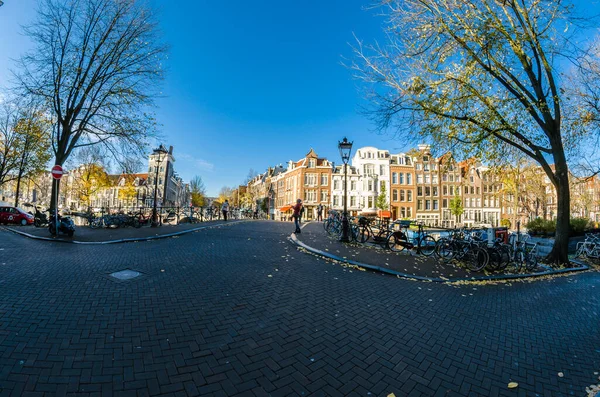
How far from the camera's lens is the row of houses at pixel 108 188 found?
23.1 metres

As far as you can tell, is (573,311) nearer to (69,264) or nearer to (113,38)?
(69,264)

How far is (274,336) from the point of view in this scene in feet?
10.8

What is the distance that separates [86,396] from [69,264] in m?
5.71

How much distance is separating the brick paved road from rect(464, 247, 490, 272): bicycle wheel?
2.27m

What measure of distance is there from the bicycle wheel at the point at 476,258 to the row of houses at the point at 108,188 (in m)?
17.6

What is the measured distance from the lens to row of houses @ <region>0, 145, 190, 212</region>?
2309cm

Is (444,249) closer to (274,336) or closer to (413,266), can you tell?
(413,266)

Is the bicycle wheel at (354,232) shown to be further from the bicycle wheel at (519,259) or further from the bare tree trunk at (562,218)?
the bare tree trunk at (562,218)

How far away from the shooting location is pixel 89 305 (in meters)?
3.81

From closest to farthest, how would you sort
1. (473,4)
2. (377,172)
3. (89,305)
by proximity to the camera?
(89,305) → (473,4) → (377,172)

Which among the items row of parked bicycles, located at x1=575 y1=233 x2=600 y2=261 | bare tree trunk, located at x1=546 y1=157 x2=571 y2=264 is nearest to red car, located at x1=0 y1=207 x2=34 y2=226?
bare tree trunk, located at x1=546 y1=157 x2=571 y2=264

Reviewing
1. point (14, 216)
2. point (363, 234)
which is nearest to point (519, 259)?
point (363, 234)

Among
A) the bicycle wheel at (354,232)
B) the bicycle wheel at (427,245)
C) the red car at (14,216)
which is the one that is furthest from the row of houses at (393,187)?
the bicycle wheel at (427,245)

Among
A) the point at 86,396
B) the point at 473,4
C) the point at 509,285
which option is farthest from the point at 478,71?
the point at 86,396
